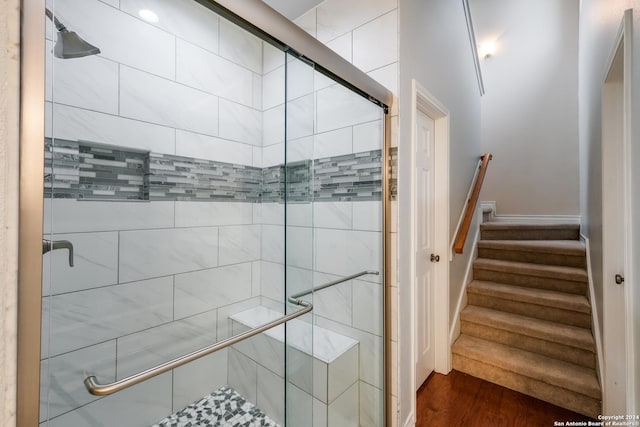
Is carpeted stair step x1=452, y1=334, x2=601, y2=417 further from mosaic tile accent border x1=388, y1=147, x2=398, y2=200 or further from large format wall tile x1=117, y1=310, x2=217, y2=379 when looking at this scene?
large format wall tile x1=117, y1=310, x2=217, y2=379

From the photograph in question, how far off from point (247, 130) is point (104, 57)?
2.80 feet

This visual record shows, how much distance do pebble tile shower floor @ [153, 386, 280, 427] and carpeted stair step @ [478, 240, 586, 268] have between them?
2419mm

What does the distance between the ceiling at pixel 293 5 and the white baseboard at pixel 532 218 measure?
286 centimetres

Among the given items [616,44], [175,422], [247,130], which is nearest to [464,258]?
[616,44]

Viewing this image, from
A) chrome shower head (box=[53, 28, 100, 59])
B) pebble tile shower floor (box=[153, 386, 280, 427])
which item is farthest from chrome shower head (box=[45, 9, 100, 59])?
pebble tile shower floor (box=[153, 386, 280, 427])

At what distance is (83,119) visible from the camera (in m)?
1.24

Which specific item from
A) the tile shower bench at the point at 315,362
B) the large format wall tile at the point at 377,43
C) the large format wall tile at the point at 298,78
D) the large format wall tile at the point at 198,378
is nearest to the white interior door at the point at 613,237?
the large format wall tile at the point at 377,43

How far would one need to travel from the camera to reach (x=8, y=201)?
0.39 metres

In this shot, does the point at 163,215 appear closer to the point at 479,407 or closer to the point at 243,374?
the point at 243,374

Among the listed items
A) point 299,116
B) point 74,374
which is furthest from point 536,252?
point 74,374

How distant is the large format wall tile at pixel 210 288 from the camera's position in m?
1.63

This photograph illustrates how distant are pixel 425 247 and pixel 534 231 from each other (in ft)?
5.82

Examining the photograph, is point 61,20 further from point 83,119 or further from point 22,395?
point 22,395

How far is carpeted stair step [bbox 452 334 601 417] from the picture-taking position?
5.45 ft
